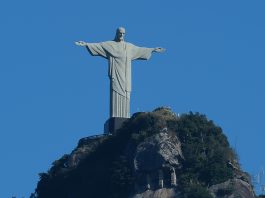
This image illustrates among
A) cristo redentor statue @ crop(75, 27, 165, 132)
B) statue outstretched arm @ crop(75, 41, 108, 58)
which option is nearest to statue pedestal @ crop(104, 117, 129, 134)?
cristo redentor statue @ crop(75, 27, 165, 132)

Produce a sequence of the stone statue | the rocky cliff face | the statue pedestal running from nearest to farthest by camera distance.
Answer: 1. the rocky cliff face
2. the statue pedestal
3. the stone statue

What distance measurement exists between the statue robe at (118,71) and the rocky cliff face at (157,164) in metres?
1.87

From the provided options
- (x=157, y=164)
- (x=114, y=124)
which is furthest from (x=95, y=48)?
(x=157, y=164)

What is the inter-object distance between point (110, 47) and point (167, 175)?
9.18 m

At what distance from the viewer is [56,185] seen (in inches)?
5719

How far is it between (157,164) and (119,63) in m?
7.90

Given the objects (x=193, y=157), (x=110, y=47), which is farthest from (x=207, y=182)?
(x=110, y=47)

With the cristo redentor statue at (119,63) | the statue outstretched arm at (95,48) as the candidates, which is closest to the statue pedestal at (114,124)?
the cristo redentor statue at (119,63)

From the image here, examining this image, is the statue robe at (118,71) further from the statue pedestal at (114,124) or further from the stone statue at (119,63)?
the statue pedestal at (114,124)

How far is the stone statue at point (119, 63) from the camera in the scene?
14538 centimetres

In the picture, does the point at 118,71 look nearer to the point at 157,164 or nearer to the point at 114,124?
the point at 114,124

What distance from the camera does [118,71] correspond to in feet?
479

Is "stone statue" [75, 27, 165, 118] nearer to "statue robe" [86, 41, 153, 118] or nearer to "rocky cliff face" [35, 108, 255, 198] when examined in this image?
"statue robe" [86, 41, 153, 118]

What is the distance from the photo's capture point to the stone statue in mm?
145375
